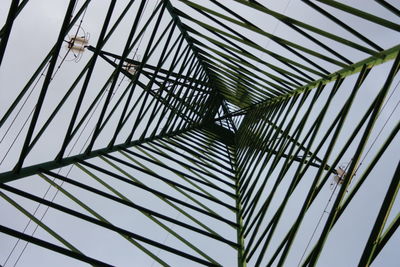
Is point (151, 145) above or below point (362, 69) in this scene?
below

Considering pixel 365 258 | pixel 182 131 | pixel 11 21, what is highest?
pixel 182 131

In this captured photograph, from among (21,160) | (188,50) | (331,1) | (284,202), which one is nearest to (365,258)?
(284,202)

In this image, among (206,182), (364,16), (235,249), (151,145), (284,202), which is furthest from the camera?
(151,145)

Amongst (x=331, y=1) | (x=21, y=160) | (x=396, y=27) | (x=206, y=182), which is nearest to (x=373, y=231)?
(x=396, y=27)

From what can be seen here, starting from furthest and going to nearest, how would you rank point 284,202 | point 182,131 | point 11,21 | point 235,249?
A: point 182,131, point 235,249, point 284,202, point 11,21

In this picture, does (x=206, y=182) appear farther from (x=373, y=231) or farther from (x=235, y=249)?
(x=373, y=231)

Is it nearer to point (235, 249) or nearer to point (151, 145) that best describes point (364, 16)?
point (235, 249)

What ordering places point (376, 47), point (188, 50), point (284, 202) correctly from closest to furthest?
point (376, 47), point (284, 202), point (188, 50)

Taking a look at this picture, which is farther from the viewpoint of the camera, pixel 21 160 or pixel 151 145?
pixel 151 145

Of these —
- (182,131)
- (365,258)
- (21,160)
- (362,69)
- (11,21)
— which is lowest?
(21,160)
